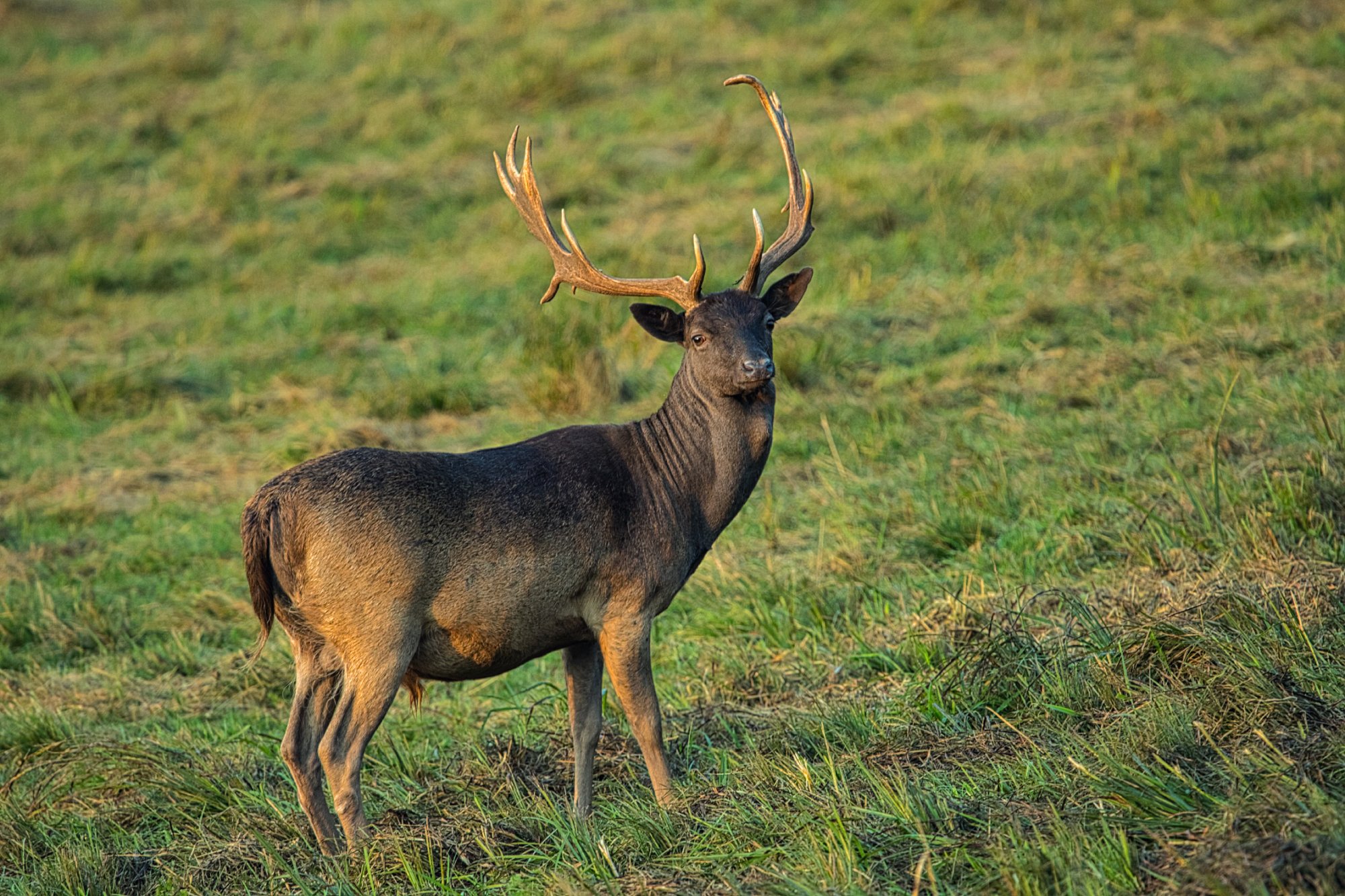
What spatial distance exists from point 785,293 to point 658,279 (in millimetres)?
532

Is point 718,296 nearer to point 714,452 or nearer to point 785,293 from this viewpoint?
point 785,293

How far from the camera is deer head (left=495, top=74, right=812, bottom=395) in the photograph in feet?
18.0

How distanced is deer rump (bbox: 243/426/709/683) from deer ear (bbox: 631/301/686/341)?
713mm

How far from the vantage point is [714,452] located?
5594mm

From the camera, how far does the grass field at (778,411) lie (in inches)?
181

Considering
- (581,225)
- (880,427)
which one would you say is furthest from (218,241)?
(880,427)

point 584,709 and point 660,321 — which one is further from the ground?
point 660,321

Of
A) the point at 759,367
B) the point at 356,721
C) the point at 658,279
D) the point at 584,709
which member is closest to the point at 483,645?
the point at 356,721

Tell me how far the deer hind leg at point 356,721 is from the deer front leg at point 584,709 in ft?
2.54

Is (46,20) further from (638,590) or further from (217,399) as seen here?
(638,590)

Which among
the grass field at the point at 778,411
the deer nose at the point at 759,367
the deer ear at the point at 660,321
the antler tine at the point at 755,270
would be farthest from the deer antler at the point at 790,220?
the grass field at the point at 778,411

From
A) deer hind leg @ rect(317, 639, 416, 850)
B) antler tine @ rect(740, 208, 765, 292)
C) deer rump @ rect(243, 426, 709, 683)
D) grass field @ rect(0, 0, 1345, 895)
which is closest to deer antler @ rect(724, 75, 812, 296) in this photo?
antler tine @ rect(740, 208, 765, 292)

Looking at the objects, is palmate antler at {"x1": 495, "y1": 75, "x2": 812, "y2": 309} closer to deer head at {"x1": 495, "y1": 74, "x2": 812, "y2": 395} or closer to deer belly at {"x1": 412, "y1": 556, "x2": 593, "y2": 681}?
deer head at {"x1": 495, "y1": 74, "x2": 812, "y2": 395}

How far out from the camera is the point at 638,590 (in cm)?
526
